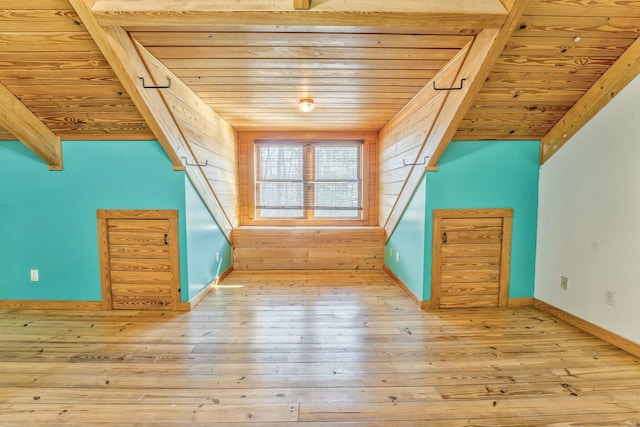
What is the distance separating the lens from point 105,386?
174cm

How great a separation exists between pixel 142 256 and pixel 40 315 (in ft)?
3.42

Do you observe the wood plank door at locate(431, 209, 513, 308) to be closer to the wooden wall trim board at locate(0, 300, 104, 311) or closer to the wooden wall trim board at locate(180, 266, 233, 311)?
the wooden wall trim board at locate(180, 266, 233, 311)

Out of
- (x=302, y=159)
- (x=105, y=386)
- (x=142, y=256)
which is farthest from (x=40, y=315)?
(x=302, y=159)

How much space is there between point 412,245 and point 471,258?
57 cm

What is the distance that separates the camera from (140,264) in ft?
9.28

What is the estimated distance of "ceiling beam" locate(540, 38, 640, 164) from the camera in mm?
1954

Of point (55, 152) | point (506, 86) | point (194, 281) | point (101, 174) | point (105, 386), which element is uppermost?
point (506, 86)

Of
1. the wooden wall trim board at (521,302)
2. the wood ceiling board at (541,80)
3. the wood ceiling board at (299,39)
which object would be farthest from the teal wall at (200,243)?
the wooden wall trim board at (521,302)

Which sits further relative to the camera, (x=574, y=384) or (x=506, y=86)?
(x=506, y=86)

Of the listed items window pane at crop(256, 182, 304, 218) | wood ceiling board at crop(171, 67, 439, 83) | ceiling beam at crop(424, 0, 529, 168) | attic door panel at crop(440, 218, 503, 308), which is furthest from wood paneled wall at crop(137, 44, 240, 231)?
attic door panel at crop(440, 218, 503, 308)

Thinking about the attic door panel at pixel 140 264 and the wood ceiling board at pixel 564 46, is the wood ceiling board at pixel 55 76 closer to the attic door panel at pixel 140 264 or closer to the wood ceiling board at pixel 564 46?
the attic door panel at pixel 140 264

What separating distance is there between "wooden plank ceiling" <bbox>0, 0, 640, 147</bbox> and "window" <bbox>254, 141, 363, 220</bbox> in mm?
1675

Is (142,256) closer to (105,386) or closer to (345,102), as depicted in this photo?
(105,386)

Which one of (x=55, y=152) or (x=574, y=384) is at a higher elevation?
(x=55, y=152)
